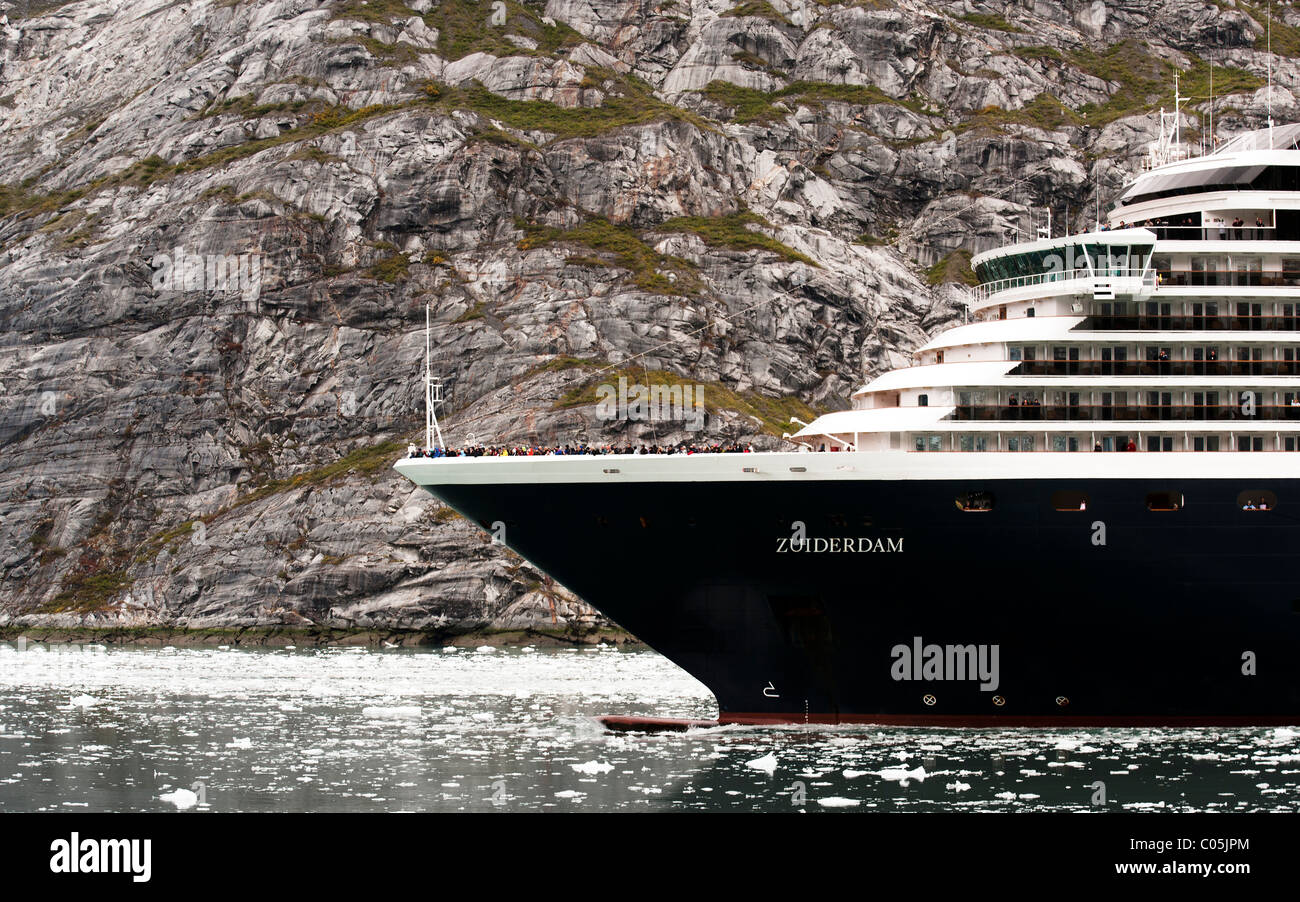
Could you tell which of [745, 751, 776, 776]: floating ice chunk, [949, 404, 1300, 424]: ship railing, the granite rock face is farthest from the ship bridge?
the granite rock face

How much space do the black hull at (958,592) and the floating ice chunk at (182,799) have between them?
11338 mm

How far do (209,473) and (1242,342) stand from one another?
84.3 m

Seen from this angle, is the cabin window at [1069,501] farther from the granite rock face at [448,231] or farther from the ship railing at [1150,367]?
the granite rock face at [448,231]

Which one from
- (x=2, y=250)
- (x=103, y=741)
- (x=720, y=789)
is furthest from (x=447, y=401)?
(x=720, y=789)

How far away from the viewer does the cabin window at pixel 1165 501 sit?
111 feet

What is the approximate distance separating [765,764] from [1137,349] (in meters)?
15.2

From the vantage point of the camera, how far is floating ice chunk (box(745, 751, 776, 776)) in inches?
1171

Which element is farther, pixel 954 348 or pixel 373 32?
pixel 373 32

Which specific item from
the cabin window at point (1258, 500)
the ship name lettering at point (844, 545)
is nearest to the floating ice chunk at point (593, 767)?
the ship name lettering at point (844, 545)

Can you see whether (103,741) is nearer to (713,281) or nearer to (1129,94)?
(713,281)

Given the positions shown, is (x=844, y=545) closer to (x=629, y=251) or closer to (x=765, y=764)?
(x=765, y=764)

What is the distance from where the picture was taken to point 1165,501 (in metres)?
33.9

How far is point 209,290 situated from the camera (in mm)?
111438

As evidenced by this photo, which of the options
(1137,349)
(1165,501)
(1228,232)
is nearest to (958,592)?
(1165,501)
